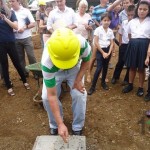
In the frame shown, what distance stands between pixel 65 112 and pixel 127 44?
1.72 m

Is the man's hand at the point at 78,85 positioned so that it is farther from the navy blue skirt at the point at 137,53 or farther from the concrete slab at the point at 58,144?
the navy blue skirt at the point at 137,53

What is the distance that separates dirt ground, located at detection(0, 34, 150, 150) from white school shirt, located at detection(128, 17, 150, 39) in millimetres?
1060

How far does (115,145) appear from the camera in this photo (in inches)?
125

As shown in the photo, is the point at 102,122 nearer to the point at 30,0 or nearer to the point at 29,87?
the point at 29,87

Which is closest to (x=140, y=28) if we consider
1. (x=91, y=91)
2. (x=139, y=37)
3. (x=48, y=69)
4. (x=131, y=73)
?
(x=139, y=37)

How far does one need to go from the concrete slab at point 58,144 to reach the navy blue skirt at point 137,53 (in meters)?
1.80

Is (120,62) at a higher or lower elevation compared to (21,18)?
lower

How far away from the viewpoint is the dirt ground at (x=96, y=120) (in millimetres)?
3250

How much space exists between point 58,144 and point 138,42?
7.11 feet

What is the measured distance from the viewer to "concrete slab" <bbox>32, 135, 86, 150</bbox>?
2.76m

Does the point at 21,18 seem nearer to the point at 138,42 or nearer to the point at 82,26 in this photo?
the point at 82,26

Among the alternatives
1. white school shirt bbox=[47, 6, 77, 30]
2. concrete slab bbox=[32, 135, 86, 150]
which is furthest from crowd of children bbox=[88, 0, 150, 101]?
concrete slab bbox=[32, 135, 86, 150]

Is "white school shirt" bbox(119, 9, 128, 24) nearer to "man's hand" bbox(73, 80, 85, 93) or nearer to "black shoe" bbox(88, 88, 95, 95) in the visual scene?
"black shoe" bbox(88, 88, 95, 95)

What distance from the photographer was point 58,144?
9.24 feet
